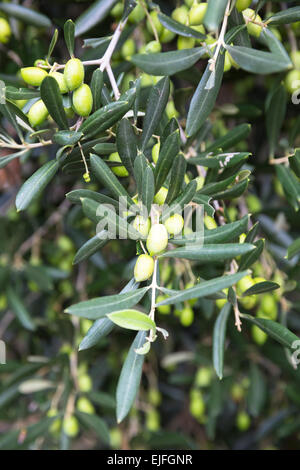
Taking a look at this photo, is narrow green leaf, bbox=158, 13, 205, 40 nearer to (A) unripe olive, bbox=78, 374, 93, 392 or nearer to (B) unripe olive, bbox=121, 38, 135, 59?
(B) unripe olive, bbox=121, 38, 135, 59

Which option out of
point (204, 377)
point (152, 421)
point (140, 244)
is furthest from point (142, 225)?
point (152, 421)

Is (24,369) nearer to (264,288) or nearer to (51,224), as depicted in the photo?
(51,224)

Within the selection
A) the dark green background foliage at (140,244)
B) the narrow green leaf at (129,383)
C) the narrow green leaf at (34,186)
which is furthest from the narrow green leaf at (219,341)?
the narrow green leaf at (34,186)

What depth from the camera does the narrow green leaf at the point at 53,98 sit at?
1.96 ft

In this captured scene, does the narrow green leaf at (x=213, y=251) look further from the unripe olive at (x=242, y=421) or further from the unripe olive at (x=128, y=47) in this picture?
the unripe olive at (x=242, y=421)

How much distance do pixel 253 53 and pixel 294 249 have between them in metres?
0.32

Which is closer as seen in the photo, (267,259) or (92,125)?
(92,125)

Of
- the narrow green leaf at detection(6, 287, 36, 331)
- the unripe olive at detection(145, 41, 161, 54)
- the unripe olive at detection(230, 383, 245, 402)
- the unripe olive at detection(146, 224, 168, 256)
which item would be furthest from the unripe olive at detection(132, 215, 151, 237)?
the unripe olive at detection(230, 383, 245, 402)

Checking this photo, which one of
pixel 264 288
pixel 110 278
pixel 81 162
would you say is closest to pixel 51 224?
pixel 110 278

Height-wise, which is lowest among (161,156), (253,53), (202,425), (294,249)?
(202,425)

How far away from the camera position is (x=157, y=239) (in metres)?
0.59

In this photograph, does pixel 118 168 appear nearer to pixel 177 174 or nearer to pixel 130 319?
pixel 177 174
